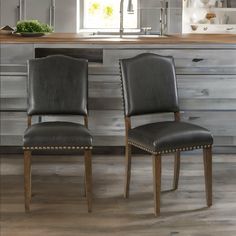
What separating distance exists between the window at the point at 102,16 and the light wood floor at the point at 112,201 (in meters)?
2.82

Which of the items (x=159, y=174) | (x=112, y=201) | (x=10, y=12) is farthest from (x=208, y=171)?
(x=10, y=12)

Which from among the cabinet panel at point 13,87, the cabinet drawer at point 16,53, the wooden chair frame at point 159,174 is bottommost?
the wooden chair frame at point 159,174

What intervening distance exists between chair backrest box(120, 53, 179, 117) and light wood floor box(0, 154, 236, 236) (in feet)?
1.80

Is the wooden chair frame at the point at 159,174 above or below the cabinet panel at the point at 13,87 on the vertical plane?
below

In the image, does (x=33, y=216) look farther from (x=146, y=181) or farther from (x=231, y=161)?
(x=231, y=161)

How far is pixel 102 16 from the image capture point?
7000mm

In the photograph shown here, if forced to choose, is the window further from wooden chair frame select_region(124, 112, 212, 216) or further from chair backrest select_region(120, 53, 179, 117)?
wooden chair frame select_region(124, 112, 212, 216)

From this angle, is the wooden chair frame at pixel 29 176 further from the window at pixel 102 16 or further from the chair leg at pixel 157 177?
the window at pixel 102 16

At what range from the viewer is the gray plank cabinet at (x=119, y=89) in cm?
420

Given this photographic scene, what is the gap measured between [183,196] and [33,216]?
959 millimetres

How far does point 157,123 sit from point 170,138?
0.28 m

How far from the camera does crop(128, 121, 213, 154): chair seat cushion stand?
3.22 meters

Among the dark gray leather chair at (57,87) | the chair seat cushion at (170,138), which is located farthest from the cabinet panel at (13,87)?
the chair seat cushion at (170,138)

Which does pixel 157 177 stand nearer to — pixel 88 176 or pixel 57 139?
pixel 88 176
